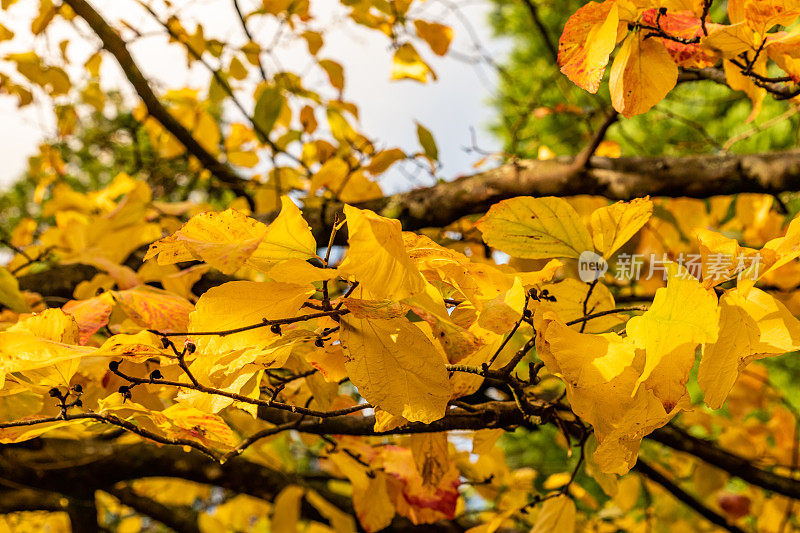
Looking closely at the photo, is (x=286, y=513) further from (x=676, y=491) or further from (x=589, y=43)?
(x=589, y=43)

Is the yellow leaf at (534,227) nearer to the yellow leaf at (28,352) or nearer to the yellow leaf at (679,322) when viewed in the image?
the yellow leaf at (679,322)

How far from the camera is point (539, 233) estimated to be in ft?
1.40

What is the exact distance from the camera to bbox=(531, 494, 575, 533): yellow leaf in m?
0.55

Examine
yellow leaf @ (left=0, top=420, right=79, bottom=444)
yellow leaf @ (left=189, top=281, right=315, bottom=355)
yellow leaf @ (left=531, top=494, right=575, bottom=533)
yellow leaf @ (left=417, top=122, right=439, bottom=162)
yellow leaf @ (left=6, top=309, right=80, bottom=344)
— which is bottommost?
yellow leaf @ (left=531, top=494, right=575, bottom=533)

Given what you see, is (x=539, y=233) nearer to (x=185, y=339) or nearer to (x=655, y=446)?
(x=185, y=339)

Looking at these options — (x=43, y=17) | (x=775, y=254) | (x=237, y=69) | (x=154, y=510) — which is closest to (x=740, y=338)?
(x=775, y=254)

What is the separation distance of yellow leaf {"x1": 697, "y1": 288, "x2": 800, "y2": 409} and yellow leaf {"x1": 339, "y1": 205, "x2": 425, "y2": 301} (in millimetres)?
169

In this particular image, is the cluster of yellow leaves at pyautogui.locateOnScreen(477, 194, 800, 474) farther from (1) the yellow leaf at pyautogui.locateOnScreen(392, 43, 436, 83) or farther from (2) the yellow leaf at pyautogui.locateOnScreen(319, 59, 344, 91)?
(2) the yellow leaf at pyautogui.locateOnScreen(319, 59, 344, 91)

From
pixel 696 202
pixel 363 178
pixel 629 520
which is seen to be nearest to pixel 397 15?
pixel 363 178

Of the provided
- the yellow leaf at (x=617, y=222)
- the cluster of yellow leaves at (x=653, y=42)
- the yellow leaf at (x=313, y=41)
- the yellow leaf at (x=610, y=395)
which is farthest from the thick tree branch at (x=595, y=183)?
the yellow leaf at (x=610, y=395)

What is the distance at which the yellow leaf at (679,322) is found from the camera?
11.2 inches

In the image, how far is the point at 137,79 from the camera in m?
1.06

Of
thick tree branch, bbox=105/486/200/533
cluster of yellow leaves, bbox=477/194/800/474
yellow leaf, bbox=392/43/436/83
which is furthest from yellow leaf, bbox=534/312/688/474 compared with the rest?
thick tree branch, bbox=105/486/200/533

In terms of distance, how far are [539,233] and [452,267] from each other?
89mm
